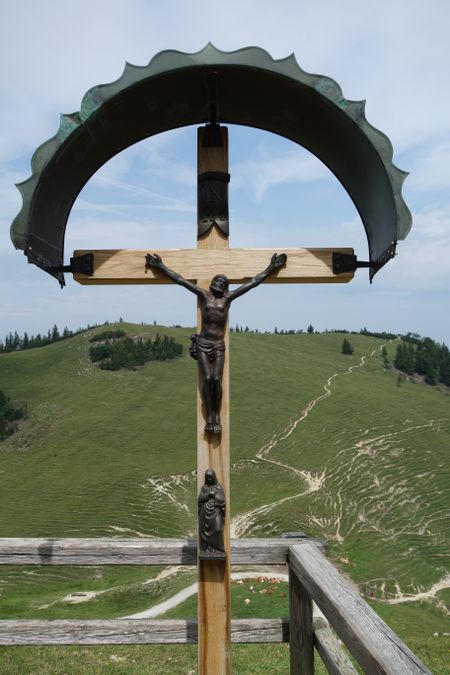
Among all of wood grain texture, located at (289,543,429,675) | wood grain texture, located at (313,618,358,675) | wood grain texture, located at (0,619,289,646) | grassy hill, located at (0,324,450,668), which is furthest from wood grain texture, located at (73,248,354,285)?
grassy hill, located at (0,324,450,668)

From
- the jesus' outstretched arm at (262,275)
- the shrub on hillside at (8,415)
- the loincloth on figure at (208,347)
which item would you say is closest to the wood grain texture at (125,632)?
the loincloth on figure at (208,347)

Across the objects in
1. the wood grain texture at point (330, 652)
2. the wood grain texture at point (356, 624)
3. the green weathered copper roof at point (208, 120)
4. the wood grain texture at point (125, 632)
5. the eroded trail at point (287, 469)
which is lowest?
the eroded trail at point (287, 469)

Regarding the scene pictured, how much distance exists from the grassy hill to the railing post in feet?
34.5

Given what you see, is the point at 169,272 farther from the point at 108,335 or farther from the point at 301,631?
the point at 108,335

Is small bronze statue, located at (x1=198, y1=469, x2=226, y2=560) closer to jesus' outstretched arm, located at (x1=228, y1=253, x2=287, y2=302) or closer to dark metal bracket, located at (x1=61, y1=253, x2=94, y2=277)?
jesus' outstretched arm, located at (x1=228, y1=253, x2=287, y2=302)

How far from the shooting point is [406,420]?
45688 mm

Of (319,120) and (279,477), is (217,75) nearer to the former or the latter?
(319,120)

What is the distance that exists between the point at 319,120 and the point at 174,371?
50.8 m

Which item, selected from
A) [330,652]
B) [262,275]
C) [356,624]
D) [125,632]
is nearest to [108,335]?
[125,632]

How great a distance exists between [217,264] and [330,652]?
9.92ft

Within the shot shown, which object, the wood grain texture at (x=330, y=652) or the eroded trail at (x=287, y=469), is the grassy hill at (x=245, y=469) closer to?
the eroded trail at (x=287, y=469)

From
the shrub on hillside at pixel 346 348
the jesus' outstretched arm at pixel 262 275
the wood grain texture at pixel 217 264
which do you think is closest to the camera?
the jesus' outstretched arm at pixel 262 275

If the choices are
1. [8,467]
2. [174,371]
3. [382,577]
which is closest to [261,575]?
[382,577]

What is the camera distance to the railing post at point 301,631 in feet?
14.7
